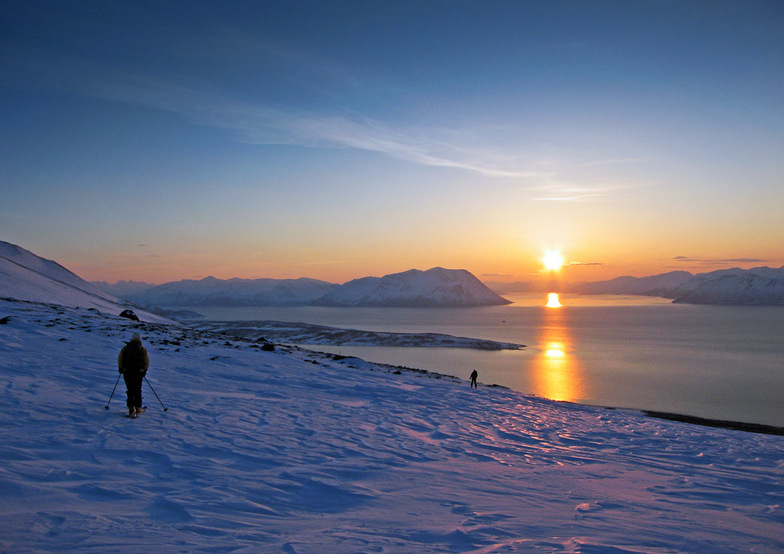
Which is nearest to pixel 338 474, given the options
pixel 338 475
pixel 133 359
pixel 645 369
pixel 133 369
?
pixel 338 475

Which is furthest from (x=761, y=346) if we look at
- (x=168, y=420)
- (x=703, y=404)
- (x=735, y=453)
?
(x=168, y=420)

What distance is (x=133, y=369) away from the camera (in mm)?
12109

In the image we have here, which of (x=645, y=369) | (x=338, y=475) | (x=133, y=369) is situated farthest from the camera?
(x=645, y=369)

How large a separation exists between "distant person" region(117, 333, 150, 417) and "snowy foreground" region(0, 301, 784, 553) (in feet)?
1.38

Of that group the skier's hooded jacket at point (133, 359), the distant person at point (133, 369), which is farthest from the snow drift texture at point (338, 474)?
the skier's hooded jacket at point (133, 359)

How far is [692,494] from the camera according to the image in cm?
993

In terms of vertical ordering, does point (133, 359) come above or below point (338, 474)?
above

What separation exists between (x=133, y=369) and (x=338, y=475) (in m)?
6.47

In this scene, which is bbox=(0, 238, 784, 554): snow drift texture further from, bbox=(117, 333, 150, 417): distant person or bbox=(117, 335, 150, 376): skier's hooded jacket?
bbox=(117, 335, 150, 376): skier's hooded jacket

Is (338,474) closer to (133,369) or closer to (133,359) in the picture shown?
(133,369)

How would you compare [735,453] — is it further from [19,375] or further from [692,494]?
[19,375]

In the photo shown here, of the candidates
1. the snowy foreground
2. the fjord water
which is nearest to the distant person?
the snowy foreground

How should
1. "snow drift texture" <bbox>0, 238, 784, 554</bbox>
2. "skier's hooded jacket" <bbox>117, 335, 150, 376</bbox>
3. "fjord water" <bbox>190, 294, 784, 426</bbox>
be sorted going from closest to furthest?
"snow drift texture" <bbox>0, 238, 784, 554</bbox> → "skier's hooded jacket" <bbox>117, 335, 150, 376</bbox> → "fjord water" <bbox>190, 294, 784, 426</bbox>

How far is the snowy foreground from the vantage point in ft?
21.2
